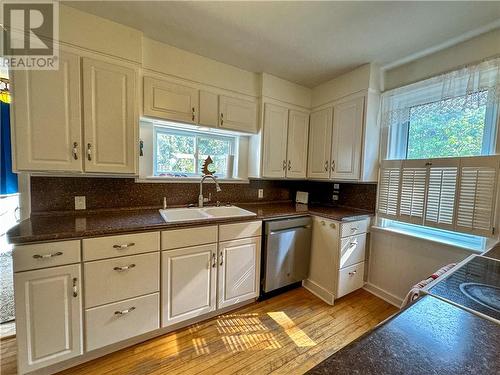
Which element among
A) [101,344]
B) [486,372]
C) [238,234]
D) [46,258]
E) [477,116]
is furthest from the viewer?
[238,234]

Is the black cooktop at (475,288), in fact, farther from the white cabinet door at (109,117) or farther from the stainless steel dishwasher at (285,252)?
the white cabinet door at (109,117)

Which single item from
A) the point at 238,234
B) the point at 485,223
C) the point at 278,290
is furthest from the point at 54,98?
the point at 485,223

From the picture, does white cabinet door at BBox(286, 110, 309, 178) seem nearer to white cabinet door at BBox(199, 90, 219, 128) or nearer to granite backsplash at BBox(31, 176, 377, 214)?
granite backsplash at BBox(31, 176, 377, 214)

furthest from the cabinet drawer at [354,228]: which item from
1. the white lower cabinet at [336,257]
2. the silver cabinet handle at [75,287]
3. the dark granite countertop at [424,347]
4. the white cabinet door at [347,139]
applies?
the silver cabinet handle at [75,287]

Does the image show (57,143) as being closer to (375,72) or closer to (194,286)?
(194,286)

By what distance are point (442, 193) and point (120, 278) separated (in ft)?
8.57

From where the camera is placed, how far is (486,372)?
502 millimetres

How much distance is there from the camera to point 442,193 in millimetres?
1812

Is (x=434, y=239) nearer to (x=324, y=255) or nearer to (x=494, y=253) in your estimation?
(x=494, y=253)

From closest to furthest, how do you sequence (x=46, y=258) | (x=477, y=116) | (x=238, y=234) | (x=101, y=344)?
1. (x=46, y=258)
2. (x=101, y=344)
3. (x=477, y=116)
4. (x=238, y=234)

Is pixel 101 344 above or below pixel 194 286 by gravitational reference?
below

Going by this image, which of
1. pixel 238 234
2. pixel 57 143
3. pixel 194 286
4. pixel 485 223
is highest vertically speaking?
pixel 57 143

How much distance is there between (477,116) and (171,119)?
2.52 m

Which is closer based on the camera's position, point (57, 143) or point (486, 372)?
point (486, 372)
